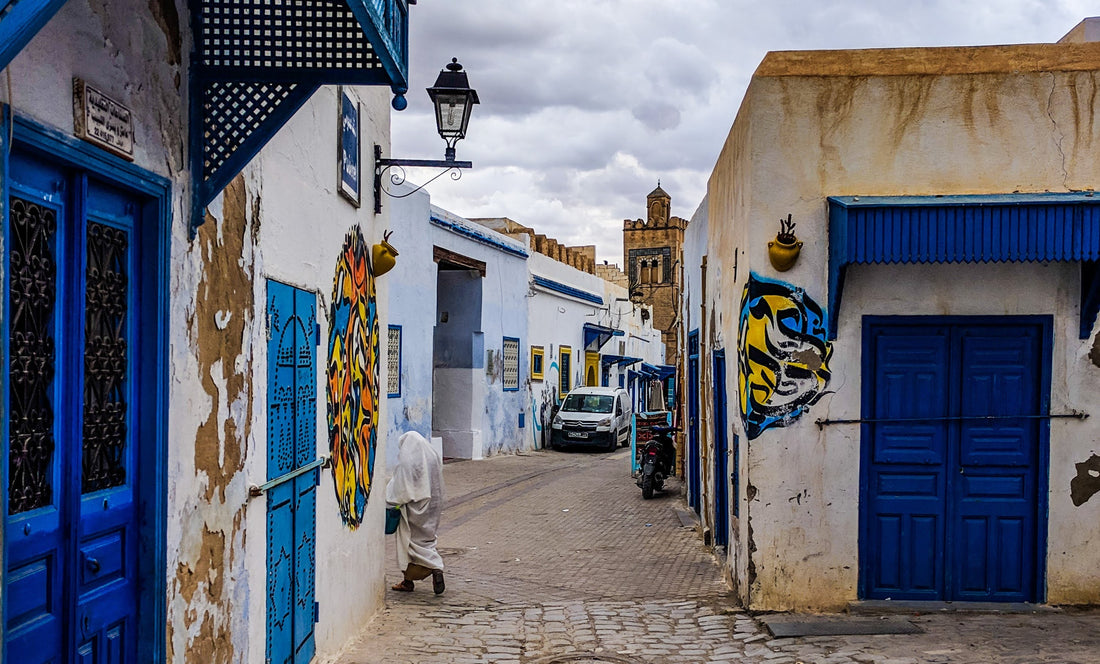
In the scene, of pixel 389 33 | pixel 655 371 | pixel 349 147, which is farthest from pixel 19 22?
pixel 655 371

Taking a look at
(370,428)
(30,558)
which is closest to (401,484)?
(370,428)

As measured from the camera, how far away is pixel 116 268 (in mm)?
3582

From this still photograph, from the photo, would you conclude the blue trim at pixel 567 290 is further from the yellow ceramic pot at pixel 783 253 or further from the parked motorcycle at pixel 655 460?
the yellow ceramic pot at pixel 783 253

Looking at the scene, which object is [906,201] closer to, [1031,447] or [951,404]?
[951,404]

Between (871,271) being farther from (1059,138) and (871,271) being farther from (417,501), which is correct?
(417,501)

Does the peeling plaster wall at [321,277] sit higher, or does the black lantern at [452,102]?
the black lantern at [452,102]

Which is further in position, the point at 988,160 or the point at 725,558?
the point at 725,558

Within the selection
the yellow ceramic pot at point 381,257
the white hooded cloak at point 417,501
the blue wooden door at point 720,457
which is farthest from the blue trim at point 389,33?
the blue wooden door at point 720,457

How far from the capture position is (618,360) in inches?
1410

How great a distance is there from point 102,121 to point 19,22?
126 cm

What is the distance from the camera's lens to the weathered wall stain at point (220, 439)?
4.16m

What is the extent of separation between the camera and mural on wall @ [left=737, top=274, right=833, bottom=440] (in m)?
7.58

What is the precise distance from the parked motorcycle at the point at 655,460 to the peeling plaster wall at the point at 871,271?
7.23 metres

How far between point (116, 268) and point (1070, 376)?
6.62m
